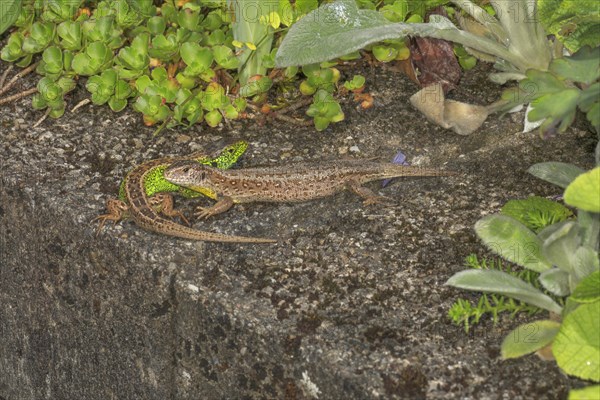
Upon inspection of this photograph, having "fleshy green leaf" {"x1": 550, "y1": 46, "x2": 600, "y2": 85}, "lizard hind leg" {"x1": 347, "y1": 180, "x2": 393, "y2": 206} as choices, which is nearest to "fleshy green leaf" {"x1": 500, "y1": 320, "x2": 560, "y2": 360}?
"fleshy green leaf" {"x1": 550, "y1": 46, "x2": 600, "y2": 85}

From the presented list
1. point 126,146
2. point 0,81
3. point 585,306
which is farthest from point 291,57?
→ point 0,81

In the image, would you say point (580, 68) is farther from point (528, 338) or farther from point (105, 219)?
point (105, 219)

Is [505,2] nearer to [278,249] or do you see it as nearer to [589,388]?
[278,249]

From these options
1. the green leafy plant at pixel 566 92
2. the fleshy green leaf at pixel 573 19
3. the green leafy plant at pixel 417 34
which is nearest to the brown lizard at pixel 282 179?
the green leafy plant at pixel 417 34

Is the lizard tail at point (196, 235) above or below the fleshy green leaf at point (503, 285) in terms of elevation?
below

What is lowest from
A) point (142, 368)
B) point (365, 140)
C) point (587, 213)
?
point (142, 368)

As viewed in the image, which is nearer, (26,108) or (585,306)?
(585,306)

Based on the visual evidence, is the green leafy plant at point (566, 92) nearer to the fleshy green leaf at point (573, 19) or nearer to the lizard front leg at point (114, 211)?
the fleshy green leaf at point (573, 19)
